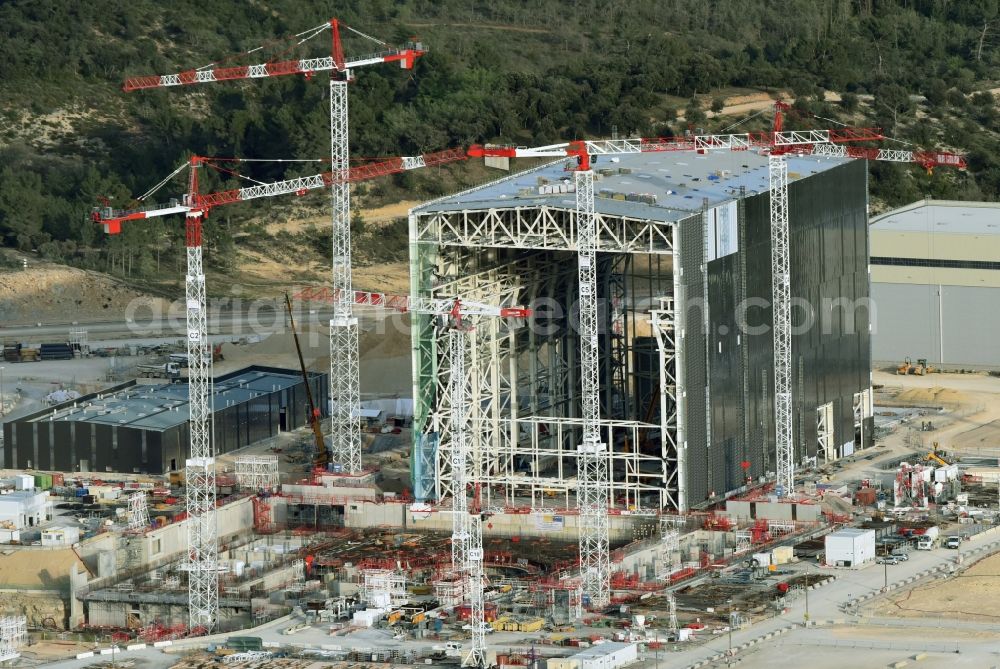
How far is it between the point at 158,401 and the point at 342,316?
1450cm

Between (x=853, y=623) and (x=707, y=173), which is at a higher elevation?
(x=707, y=173)

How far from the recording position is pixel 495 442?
116m

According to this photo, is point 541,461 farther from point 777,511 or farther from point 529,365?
point 777,511

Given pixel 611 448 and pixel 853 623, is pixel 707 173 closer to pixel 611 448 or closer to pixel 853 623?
pixel 611 448

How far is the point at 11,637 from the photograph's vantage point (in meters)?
96.9

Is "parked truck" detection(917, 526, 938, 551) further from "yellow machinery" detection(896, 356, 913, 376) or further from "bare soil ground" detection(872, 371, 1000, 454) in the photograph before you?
"yellow machinery" detection(896, 356, 913, 376)

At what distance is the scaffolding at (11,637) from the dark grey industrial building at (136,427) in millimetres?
27915

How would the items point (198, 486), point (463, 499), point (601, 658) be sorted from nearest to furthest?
point (601, 658)
point (463, 499)
point (198, 486)

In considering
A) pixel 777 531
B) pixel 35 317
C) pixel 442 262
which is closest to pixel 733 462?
pixel 777 531

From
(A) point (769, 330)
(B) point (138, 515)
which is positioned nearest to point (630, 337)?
(A) point (769, 330)

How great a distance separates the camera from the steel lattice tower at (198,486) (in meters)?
100

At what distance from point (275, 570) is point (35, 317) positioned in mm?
74680

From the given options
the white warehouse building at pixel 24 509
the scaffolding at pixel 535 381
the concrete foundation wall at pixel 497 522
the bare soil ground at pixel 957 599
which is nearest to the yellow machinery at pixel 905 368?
the scaffolding at pixel 535 381

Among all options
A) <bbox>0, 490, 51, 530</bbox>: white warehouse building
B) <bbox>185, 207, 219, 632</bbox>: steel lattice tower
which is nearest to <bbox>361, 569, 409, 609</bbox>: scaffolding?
<bbox>185, 207, 219, 632</bbox>: steel lattice tower
